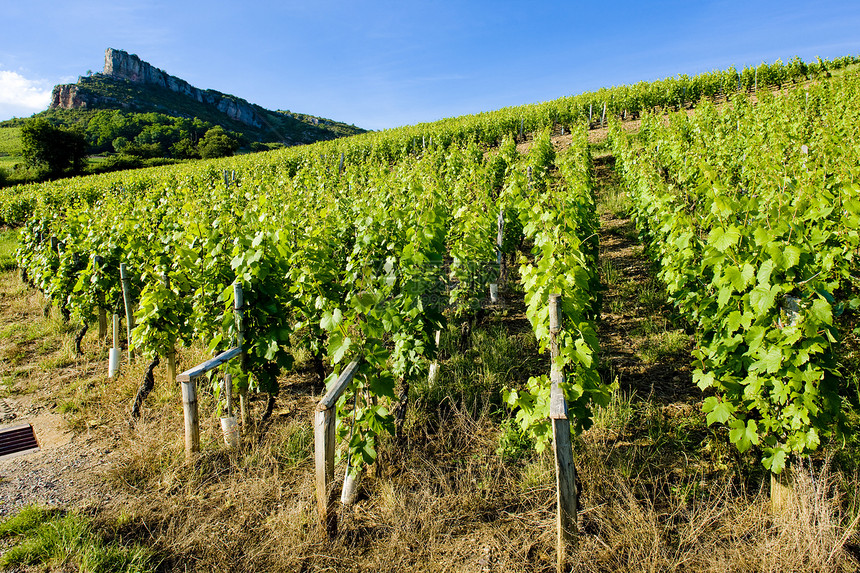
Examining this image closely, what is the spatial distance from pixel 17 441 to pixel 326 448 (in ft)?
10.1

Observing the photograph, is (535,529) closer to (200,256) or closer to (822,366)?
(822,366)

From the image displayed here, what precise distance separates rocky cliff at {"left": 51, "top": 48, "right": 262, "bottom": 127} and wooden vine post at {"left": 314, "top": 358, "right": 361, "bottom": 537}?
129 m

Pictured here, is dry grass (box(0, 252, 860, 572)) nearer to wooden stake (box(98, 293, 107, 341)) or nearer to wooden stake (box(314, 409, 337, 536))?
wooden stake (box(314, 409, 337, 536))

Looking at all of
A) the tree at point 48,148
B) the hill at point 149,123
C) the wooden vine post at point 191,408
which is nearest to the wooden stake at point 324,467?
the wooden vine post at point 191,408

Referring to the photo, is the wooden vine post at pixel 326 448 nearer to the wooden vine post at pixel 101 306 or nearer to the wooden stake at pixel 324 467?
the wooden stake at pixel 324 467

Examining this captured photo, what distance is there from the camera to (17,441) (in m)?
3.70

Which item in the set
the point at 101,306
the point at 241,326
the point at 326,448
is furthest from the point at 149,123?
the point at 326,448

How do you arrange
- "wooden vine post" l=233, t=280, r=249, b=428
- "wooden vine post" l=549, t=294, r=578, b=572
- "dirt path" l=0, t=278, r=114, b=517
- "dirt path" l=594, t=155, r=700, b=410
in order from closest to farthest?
"wooden vine post" l=549, t=294, r=578, b=572 → "dirt path" l=0, t=278, r=114, b=517 → "wooden vine post" l=233, t=280, r=249, b=428 → "dirt path" l=594, t=155, r=700, b=410

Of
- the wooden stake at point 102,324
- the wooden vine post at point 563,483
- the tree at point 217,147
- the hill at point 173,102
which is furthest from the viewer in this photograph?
the hill at point 173,102

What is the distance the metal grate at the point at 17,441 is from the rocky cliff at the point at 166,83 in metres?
127

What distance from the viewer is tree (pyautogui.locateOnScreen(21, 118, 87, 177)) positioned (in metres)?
44.4

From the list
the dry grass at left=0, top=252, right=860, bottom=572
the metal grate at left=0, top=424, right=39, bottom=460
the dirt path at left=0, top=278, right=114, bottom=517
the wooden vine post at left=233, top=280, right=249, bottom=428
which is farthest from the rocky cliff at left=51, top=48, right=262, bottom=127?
the dry grass at left=0, top=252, right=860, bottom=572

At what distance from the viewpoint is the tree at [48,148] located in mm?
44406

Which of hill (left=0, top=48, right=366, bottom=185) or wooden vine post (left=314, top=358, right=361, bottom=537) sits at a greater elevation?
hill (left=0, top=48, right=366, bottom=185)
